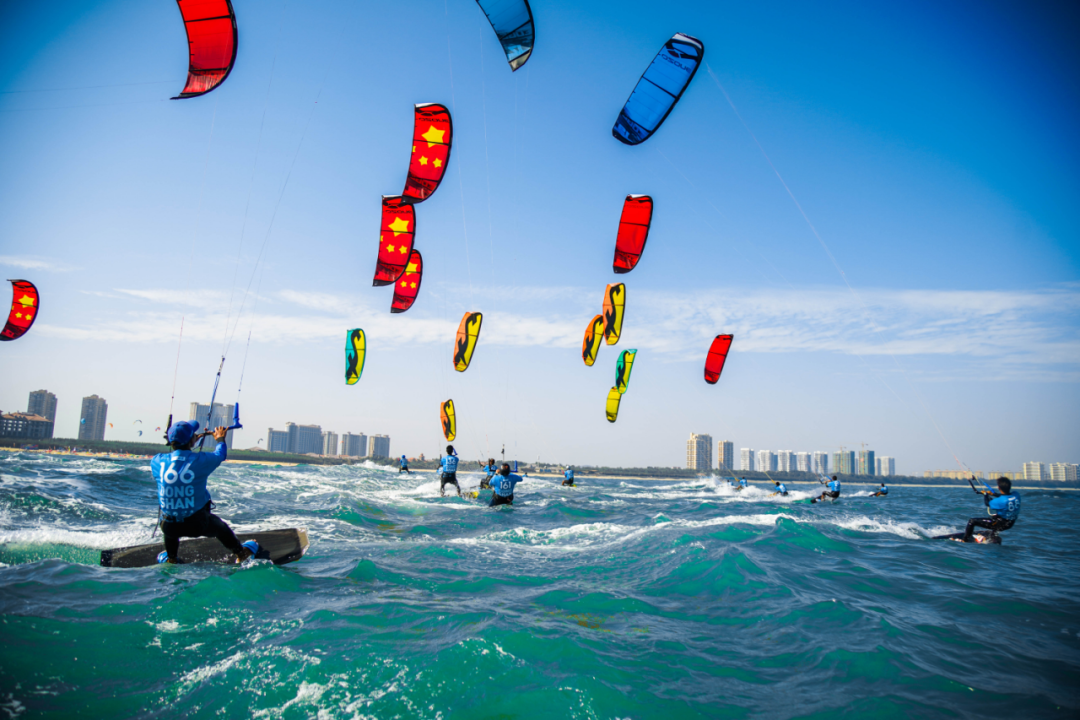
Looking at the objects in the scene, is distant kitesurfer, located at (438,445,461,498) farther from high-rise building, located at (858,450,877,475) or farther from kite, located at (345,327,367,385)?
high-rise building, located at (858,450,877,475)

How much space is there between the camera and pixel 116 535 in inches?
275

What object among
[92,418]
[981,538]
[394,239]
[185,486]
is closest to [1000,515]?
[981,538]

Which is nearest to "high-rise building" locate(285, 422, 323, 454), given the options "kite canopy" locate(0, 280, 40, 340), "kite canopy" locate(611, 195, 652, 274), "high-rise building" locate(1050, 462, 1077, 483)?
"kite canopy" locate(0, 280, 40, 340)

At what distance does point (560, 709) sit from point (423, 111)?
37.4 ft

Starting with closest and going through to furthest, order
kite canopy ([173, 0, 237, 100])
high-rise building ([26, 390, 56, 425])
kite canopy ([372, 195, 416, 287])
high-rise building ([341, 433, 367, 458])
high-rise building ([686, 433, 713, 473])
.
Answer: kite canopy ([173, 0, 237, 100]) → kite canopy ([372, 195, 416, 287]) → high-rise building ([26, 390, 56, 425]) → high-rise building ([686, 433, 713, 473]) → high-rise building ([341, 433, 367, 458])

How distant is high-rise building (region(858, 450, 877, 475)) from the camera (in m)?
127

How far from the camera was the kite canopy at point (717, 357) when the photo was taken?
787 inches

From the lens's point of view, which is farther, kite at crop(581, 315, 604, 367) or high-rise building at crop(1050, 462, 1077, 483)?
high-rise building at crop(1050, 462, 1077, 483)

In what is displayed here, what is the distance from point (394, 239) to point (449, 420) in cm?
939

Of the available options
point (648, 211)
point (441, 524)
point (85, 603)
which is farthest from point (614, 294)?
point (85, 603)

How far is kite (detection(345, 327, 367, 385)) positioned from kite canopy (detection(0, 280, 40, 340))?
10380 mm

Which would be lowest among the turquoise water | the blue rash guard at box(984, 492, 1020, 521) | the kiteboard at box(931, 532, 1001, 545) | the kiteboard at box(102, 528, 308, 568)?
the kiteboard at box(931, 532, 1001, 545)

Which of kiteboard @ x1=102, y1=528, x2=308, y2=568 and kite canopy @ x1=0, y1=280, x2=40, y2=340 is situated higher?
kite canopy @ x1=0, y1=280, x2=40, y2=340

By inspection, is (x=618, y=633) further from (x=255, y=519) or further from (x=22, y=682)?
(x=255, y=519)
